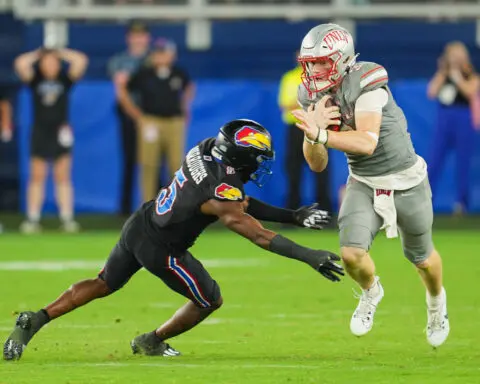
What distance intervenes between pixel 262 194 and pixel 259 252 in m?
3.74

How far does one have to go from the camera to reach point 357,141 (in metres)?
7.80

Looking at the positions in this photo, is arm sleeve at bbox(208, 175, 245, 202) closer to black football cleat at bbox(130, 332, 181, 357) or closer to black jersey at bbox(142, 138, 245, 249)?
black jersey at bbox(142, 138, 245, 249)

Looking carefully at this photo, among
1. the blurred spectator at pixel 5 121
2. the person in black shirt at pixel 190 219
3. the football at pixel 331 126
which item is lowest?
the blurred spectator at pixel 5 121

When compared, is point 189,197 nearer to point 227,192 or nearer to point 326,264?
point 227,192

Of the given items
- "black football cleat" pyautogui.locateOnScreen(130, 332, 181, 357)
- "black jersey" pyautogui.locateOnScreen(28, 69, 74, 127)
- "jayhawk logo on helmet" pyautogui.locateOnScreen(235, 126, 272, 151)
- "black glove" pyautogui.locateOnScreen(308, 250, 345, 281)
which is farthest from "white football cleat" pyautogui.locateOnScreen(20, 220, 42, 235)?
"black glove" pyautogui.locateOnScreen(308, 250, 345, 281)

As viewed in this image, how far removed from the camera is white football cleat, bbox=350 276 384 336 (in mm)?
8227

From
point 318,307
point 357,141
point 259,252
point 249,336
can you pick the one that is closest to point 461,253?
point 259,252

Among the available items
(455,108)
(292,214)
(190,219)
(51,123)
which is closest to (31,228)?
(51,123)

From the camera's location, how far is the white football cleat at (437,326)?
838cm

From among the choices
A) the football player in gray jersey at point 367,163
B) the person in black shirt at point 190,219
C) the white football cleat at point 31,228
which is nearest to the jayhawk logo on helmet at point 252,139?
the person in black shirt at point 190,219

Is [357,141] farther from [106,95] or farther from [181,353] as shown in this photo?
[106,95]

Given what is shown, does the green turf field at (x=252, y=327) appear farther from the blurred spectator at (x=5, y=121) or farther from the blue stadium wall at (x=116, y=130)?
the blurred spectator at (x=5, y=121)

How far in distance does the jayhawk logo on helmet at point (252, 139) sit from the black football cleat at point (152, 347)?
1207mm

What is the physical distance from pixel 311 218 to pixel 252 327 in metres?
2.11
